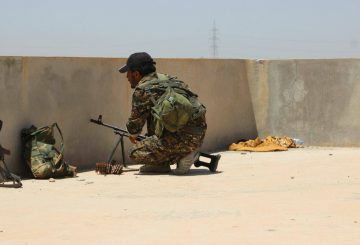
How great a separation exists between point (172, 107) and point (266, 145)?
387 cm

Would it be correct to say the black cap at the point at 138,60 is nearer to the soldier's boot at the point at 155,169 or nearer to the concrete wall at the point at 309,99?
the soldier's boot at the point at 155,169

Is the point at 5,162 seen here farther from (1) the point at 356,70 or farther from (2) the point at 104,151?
(1) the point at 356,70

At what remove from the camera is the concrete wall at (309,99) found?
13.5m

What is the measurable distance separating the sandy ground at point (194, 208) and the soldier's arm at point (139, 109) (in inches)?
21.3

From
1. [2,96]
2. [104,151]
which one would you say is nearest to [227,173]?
[104,151]

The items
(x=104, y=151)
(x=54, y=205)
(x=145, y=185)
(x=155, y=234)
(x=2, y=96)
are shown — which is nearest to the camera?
(x=155, y=234)

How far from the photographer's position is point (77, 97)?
1049 centimetres

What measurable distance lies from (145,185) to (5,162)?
153 centimetres

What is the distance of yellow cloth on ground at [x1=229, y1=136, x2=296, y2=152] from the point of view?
12.7 meters

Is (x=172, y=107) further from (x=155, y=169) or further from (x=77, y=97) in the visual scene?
(x=77, y=97)

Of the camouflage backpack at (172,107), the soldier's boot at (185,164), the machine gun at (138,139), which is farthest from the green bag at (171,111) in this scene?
the machine gun at (138,139)

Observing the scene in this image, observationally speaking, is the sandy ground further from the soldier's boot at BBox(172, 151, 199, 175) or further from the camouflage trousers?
the camouflage trousers

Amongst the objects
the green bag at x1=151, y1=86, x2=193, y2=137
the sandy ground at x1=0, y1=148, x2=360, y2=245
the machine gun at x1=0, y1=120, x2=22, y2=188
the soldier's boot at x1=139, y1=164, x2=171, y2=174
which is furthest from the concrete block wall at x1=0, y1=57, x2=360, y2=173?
the green bag at x1=151, y1=86, x2=193, y2=137

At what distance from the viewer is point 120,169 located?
32.1ft
